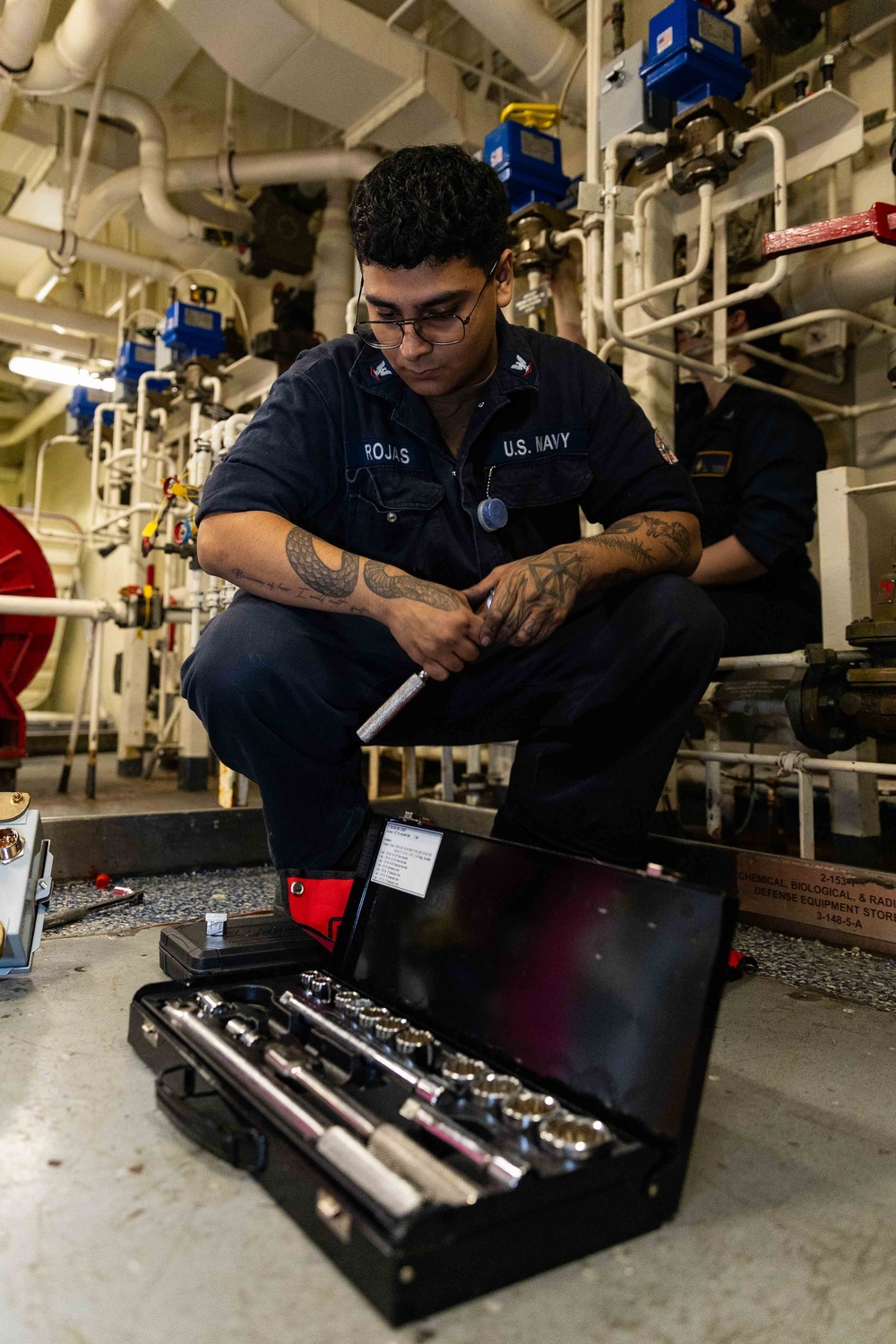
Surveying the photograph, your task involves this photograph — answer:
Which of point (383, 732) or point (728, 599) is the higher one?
point (728, 599)

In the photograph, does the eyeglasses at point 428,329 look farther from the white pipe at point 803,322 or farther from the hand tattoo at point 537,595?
the white pipe at point 803,322

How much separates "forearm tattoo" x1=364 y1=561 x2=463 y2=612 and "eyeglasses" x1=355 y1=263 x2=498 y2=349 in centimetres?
30

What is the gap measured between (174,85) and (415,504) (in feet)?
13.1

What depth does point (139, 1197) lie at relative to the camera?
0.61 meters

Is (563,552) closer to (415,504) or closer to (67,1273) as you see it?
(415,504)

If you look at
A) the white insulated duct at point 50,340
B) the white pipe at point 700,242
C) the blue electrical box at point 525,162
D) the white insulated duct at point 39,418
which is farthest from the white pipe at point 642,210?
the white insulated duct at point 39,418

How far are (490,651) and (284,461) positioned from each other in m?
0.38

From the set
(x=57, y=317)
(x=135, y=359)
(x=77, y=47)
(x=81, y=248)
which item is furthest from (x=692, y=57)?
(x=57, y=317)

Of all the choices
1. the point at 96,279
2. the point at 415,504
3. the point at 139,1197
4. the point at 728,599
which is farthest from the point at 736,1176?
the point at 96,279

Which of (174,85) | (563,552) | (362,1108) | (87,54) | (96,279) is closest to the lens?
(362,1108)

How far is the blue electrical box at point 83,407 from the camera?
5.00 metres

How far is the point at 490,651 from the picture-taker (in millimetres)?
1231

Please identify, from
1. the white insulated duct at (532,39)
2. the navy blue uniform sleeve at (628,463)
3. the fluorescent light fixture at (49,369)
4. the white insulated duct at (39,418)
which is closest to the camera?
the navy blue uniform sleeve at (628,463)

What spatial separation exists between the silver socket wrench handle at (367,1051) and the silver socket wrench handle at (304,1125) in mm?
88
